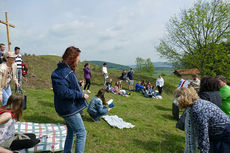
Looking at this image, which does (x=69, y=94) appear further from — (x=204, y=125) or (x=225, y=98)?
(x=225, y=98)

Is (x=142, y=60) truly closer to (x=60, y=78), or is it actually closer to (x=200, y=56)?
(x=200, y=56)

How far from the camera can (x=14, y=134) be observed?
318 cm

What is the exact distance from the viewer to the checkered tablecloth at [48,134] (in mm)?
3680

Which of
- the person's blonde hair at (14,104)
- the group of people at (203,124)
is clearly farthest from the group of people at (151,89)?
the person's blonde hair at (14,104)

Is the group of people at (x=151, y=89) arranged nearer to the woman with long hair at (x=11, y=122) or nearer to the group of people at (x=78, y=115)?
the group of people at (x=78, y=115)

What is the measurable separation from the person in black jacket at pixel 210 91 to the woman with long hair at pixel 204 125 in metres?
0.92

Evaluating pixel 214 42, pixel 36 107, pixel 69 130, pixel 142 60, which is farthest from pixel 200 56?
pixel 142 60

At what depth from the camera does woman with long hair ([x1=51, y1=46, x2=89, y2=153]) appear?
266cm

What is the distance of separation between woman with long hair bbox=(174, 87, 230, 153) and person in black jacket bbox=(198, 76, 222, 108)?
3.00ft

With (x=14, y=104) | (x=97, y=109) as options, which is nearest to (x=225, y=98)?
(x=97, y=109)

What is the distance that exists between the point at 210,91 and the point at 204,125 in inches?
57.1

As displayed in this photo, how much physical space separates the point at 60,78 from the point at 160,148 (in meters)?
3.45

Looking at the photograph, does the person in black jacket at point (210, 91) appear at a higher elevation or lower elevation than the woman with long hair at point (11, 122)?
higher

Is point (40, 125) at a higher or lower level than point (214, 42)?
lower
